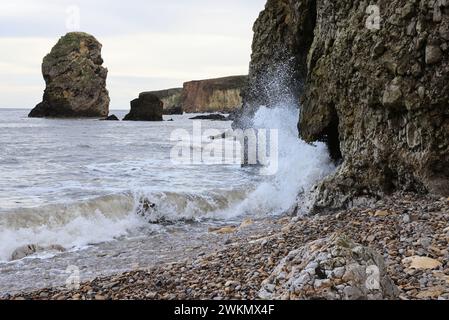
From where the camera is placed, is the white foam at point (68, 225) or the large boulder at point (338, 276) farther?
the white foam at point (68, 225)

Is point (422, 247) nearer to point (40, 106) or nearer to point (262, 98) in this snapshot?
point (262, 98)

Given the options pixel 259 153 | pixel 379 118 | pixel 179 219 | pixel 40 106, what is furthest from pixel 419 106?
pixel 40 106

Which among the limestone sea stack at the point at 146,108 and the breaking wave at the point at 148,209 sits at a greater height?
the limestone sea stack at the point at 146,108

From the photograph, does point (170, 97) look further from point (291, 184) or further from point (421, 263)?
point (421, 263)

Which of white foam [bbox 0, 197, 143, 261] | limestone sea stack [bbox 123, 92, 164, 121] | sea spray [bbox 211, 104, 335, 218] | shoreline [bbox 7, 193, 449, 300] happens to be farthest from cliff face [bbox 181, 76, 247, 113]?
shoreline [bbox 7, 193, 449, 300]

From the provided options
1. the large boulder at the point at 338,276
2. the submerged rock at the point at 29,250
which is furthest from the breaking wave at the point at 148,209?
the large boulder at the point at 338,276

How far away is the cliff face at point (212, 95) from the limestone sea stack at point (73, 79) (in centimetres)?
6842

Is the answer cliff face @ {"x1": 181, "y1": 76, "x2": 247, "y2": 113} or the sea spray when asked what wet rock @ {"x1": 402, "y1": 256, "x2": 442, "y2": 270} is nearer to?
the sea spray

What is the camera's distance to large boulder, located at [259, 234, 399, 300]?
3547mm

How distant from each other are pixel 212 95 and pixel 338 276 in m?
150

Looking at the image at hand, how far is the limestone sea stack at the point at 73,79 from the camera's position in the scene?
77.8 meters

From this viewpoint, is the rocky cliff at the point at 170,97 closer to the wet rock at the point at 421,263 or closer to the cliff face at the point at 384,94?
the cliff face at the point at 384,94

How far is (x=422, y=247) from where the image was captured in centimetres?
490

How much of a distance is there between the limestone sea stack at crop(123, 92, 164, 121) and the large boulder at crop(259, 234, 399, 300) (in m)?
75.2
